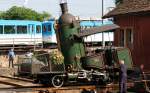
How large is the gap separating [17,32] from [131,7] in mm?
27496

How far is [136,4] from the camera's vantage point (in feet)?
86.5

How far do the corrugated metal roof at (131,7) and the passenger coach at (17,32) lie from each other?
2522 centimetres

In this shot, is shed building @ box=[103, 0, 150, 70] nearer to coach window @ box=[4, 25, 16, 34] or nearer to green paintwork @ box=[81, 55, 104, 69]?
green paintwork @ box=[81, 55, 104, 69]

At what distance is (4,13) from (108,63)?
8267 cm

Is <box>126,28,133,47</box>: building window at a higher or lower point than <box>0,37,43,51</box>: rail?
higher

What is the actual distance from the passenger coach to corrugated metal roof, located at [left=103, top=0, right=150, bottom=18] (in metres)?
25.2

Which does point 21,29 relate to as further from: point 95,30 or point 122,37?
point 95,30

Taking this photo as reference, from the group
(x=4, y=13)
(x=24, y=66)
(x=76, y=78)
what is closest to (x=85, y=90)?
(x=76, y=78)

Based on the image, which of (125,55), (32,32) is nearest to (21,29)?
(32,32)

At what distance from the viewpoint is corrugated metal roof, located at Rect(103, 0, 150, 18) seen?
81.1 feet

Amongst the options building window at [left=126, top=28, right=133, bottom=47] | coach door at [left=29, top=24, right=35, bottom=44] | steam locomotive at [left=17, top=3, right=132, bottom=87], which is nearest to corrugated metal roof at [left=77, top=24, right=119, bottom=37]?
steam locomotive at [left=17, top=3, right=132, bottom=87]

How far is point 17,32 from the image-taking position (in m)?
52.3

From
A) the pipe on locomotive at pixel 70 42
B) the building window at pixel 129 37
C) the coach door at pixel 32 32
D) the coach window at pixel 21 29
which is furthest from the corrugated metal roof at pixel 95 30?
the coach door at pixel 32 32

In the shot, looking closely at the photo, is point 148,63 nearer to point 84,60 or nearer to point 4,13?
point 84,60
